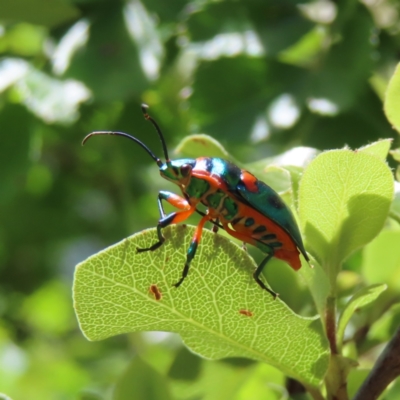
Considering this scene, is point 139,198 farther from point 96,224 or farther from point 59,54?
point 59,54

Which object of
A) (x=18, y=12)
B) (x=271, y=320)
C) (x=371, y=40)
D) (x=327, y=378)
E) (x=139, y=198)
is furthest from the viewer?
(x=139, y=198)

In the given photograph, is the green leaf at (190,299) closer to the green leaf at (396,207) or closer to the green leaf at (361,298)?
the green leaf at (361,298)

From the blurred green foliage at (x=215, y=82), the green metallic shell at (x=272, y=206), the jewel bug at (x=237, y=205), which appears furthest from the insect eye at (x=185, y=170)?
the blurred green foliage at (x=215, y=82)

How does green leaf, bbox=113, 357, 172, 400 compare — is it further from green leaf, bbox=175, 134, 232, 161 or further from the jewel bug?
green leaf, bbox=175, 134, 232, 161

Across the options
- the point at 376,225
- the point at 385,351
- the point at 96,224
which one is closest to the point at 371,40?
the point at 376,225

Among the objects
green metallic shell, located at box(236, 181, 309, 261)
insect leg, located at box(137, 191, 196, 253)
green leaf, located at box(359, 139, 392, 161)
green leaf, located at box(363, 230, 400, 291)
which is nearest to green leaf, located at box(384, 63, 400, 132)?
green leaf, located at box(359, 139, 392, 161)

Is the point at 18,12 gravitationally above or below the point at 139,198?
above

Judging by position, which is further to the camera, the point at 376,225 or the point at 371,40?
the point at 371,40
